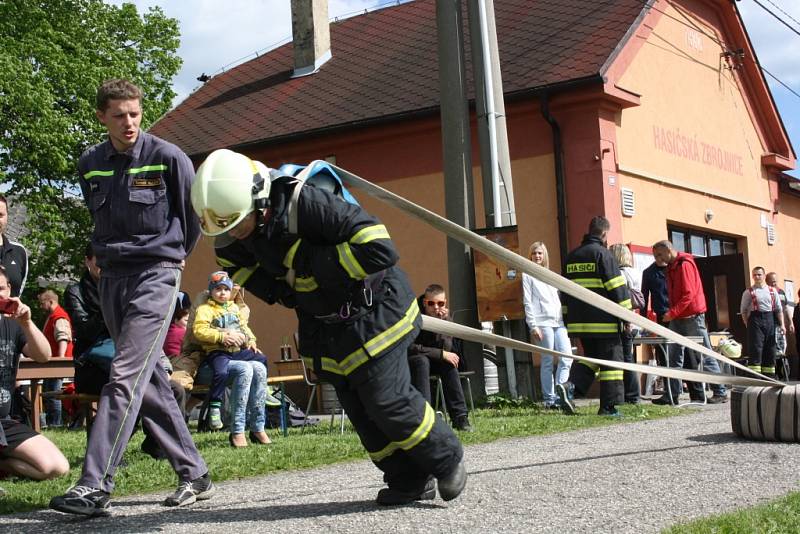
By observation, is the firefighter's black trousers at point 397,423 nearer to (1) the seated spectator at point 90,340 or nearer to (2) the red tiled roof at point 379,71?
(1) the seated spectator at point 90,340

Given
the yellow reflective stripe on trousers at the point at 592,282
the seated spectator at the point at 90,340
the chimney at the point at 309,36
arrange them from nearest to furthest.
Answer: the seated spectator at the point at 90,340 < the yellow reflective stripe on trousers at the point at 592,282 < the chimney at the point at 309,36

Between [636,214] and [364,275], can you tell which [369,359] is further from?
[636,214]

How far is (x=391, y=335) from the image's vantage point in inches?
190

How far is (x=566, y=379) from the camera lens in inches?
467

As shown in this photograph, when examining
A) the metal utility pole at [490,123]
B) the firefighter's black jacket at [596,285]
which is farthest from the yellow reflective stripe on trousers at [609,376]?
the metal utility pole at [490,123]

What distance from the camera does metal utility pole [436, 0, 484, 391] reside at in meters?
12.8

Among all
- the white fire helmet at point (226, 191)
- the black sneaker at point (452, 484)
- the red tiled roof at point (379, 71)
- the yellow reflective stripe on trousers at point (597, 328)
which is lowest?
the black sneaker at point (452, 484)

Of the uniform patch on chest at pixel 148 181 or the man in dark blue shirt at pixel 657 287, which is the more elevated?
the uniform patch on chest at pixel 148 181

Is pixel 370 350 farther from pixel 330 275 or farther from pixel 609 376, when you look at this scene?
pixel 609 376

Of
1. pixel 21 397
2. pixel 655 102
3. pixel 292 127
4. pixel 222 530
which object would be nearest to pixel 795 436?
pixel 222 530

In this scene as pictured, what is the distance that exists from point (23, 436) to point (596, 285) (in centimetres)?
606

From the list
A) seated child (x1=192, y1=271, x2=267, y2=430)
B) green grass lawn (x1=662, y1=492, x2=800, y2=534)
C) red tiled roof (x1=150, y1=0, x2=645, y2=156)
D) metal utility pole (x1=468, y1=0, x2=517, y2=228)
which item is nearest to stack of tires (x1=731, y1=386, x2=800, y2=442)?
green grass lawn (x1=662, y1=492, x2=800, y2=534)

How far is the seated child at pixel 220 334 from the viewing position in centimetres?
927

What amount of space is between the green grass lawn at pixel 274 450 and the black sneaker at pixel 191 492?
0.60 metres
